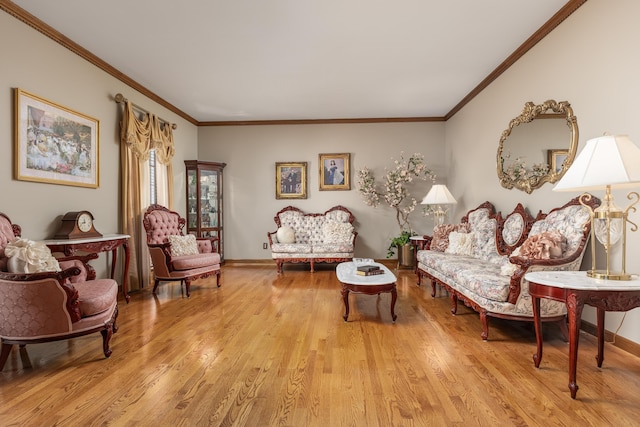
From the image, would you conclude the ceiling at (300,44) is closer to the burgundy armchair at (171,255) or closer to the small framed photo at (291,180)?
the small framed photo at (291,180)

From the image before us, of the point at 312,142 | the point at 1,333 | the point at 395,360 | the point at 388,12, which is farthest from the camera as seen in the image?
the point at 312,142

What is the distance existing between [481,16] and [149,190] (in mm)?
5115

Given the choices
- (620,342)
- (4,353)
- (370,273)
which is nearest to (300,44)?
(370,273)

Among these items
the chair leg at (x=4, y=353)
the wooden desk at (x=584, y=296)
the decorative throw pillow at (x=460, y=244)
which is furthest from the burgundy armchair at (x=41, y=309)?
the decorative throw pillow at (x=460, y=244)

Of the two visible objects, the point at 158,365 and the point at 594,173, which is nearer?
the point at 594,173

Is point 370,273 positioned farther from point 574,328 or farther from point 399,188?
point 399,188

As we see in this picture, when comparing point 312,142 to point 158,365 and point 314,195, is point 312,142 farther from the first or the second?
point 158,365

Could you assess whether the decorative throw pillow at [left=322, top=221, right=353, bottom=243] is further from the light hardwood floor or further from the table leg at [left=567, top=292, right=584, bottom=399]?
the table leg at [left=567, top=292, right=584, bottom=399]

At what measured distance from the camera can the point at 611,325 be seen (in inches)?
111

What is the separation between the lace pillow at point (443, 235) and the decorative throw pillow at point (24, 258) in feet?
14.6

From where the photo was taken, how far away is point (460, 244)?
4719 millimetres

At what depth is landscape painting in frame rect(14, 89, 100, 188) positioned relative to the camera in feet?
10.6

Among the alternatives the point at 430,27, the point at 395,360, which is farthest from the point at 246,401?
the point at 430,27

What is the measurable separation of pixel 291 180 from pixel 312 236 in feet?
4.12
